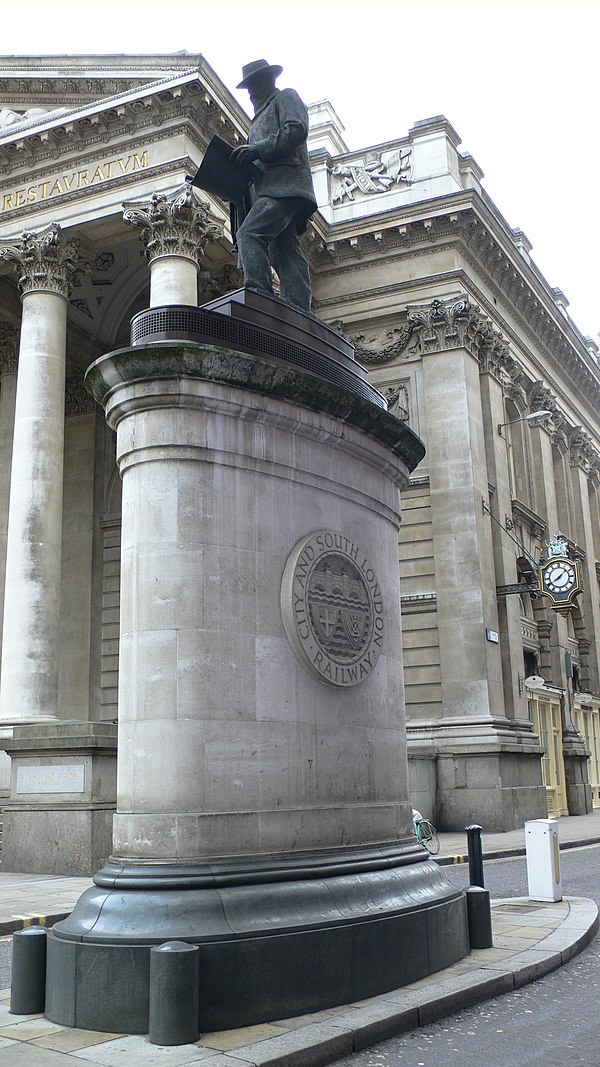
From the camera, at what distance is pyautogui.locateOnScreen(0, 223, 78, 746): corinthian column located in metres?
22.9

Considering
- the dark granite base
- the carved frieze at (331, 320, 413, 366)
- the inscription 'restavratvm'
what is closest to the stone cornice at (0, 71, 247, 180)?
the inscription 'restavratvm'

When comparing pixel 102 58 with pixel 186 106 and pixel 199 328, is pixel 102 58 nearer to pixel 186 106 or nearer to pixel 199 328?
pixel 186 106

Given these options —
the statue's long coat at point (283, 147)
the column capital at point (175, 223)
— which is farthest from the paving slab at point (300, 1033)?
the column capital at point (175, 223)

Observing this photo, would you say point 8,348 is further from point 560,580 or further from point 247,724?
point 247,724

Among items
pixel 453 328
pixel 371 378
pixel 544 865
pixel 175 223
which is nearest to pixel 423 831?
pixel 544 865

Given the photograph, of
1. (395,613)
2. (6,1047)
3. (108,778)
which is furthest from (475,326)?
(6,1047)

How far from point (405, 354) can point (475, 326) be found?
228cm

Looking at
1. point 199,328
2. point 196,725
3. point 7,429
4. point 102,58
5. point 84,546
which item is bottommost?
point 196,725

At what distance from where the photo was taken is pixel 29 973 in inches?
253

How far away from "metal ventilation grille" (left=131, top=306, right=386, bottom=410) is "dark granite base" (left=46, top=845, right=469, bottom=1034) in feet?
12.8

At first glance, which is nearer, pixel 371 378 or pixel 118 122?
pixel 118 122

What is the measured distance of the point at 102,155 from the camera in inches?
1053

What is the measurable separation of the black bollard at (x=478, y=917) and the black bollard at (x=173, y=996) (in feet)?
11.5

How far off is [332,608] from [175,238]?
18991 millimetres
